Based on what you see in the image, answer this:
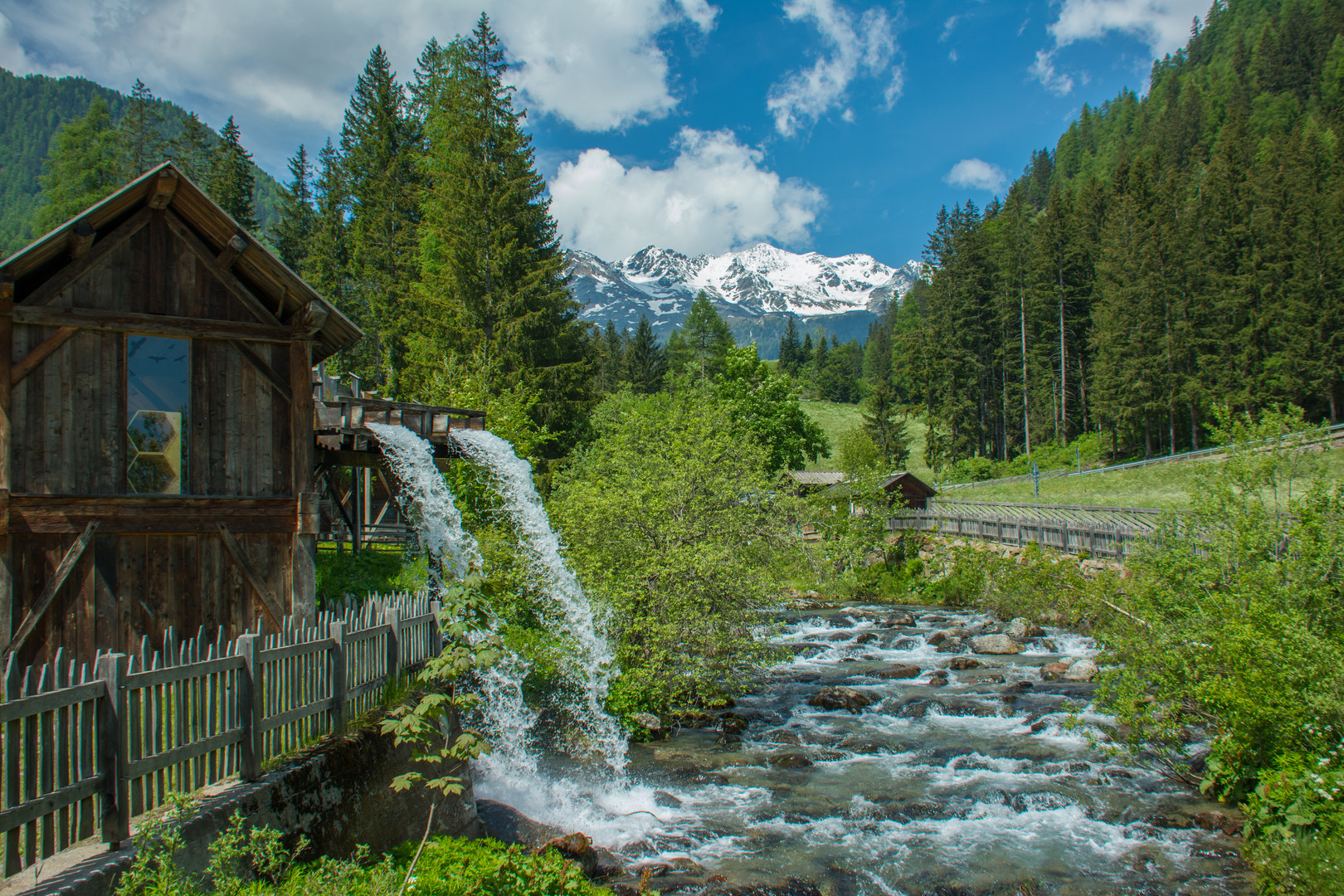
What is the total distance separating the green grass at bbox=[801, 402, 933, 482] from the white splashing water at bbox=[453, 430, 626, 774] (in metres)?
41.2

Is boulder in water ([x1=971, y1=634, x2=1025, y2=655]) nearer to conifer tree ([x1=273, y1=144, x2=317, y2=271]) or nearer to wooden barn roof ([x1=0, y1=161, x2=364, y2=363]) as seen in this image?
wooden barn roof ([x1=0, y1=161, x2=364, y2=363])

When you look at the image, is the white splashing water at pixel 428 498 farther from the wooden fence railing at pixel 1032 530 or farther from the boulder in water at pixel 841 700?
the wooden fence railing at pixel 1032 530

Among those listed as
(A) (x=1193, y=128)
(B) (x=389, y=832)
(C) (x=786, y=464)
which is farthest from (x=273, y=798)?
(A) (x=1193, y=128)

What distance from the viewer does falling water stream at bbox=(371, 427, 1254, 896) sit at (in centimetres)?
977

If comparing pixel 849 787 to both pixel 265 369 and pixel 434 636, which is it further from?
pixel 265 369

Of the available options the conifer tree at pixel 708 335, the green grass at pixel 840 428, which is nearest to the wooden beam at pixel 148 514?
the green grass at pixel 840 428

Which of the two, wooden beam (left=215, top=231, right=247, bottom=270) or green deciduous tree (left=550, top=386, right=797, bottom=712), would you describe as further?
green deciduous tree (left=550, top=386, right=797, bottom=712)

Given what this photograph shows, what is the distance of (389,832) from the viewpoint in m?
8.29

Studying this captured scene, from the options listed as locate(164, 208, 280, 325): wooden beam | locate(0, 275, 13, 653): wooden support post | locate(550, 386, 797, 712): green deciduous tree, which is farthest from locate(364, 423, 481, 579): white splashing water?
locate(0, 275, 13, 653): wooden support post

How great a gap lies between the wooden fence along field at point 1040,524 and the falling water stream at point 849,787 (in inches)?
405

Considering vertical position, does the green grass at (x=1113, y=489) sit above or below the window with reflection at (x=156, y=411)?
below

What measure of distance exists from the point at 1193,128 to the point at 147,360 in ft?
373

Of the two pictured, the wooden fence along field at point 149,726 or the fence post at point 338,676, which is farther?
the fence post at point 338,676

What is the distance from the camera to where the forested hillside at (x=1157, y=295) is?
48656mm
